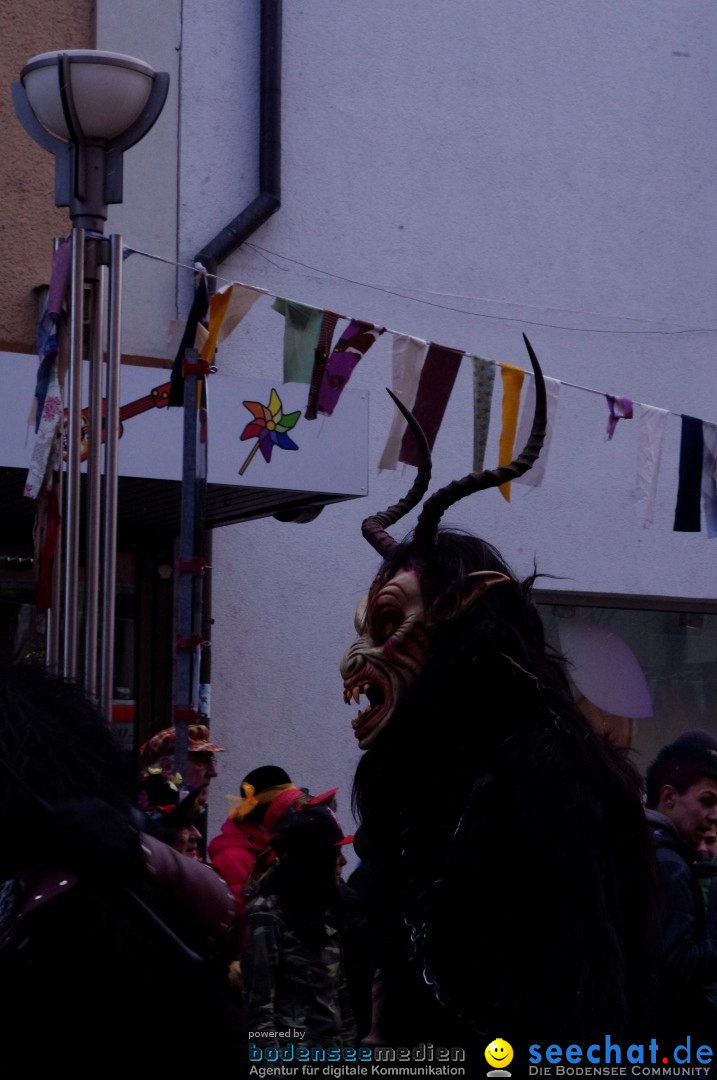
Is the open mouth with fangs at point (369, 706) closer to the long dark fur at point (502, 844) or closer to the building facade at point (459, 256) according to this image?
the long dark fur at point (502, 844)

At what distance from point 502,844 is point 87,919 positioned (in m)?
0.95

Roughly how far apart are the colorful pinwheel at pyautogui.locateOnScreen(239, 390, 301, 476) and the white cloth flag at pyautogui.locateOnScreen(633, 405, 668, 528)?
1.87 metres

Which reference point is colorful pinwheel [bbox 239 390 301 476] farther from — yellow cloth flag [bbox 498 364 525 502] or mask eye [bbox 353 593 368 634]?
mask eye [bbox 353 593 368 634]

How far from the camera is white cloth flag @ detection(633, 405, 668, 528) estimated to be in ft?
23.7

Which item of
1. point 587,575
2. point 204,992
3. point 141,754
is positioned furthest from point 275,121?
point 204,992

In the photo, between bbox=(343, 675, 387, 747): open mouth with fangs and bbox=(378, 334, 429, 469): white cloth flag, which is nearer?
bbox=(343, 675, 387, 747): open mouth with fangs

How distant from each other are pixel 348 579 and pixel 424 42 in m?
3.55

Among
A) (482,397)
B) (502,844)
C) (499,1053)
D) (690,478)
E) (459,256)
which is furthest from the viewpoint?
(459,256)

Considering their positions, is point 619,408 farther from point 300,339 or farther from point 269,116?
point 269,116

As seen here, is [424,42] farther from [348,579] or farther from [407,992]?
[407,992]

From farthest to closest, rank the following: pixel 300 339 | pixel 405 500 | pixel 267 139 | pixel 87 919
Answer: pixel 267 139, pixel 300 339, pixel 405 500, pixel 87 919

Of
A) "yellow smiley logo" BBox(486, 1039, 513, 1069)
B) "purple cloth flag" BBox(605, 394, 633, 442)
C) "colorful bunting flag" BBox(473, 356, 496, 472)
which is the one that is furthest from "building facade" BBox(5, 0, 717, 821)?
"yellow smiley logo" BBox(486, 1039, 513, 1069)

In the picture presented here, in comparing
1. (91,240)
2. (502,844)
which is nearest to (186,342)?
(91,240)

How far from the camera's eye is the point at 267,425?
21.8 ft
